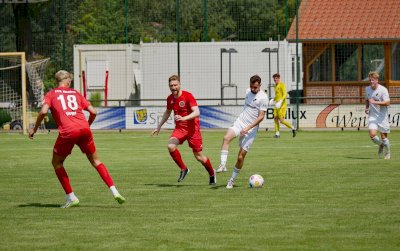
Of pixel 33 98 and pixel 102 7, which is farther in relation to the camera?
pixel 102 7

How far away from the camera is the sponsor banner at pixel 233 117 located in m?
38.1

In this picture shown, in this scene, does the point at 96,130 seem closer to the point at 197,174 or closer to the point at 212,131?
the point at 212,131

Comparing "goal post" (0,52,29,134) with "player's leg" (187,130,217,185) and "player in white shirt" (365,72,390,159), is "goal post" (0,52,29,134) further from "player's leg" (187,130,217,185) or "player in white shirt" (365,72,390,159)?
"player's leg" (187,130,217,185)

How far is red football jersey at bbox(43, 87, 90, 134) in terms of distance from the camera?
1393 cm

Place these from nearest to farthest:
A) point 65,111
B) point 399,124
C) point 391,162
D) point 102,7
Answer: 1. point 65,111
2. point 391,162
3. point 399,124
4. point 102,7

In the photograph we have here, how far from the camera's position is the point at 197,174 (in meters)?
19.7

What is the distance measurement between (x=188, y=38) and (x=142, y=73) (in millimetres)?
2991

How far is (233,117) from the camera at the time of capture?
38.5 meters

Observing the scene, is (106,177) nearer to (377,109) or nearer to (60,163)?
(60,163)

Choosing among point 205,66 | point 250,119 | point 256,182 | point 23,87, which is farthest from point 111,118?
point 256,182

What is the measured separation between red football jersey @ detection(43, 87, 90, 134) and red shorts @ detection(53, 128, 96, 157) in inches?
2.7

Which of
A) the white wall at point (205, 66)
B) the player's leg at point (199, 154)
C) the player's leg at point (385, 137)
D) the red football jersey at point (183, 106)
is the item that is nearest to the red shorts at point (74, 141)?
the player's leg at point (199, 154)

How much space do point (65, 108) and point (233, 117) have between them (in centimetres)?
2478

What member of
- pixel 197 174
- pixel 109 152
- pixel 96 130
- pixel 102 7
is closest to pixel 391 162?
pixel 197 174
